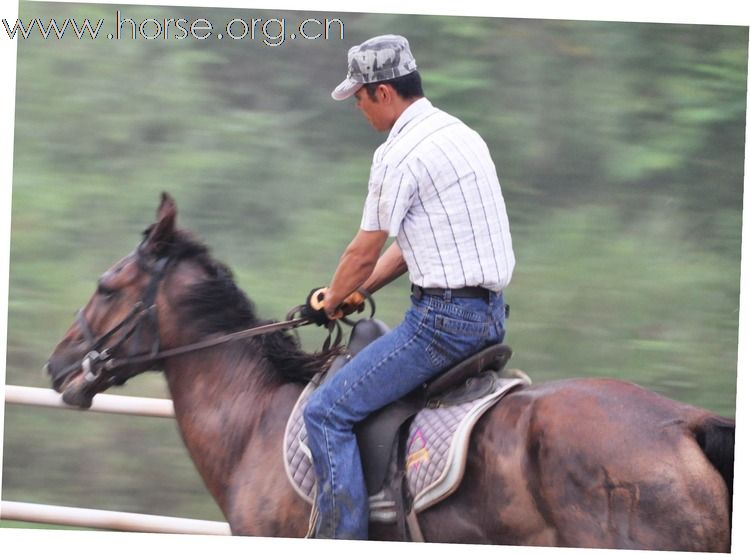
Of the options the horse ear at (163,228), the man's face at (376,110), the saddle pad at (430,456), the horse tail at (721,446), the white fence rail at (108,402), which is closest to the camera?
the horse tail at (721,446)

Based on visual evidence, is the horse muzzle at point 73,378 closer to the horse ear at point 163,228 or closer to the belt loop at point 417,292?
the horse ear at point 163,228

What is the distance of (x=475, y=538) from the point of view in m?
3.18

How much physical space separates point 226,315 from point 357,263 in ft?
2.42

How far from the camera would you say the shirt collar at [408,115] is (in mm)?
3354

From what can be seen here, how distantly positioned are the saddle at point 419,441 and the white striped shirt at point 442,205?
1.10ft

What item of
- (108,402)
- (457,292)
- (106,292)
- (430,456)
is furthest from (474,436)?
(108,402)

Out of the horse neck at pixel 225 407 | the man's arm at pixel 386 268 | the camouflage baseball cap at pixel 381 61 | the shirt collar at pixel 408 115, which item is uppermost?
the camouflage baseball cap at pixel 381 61

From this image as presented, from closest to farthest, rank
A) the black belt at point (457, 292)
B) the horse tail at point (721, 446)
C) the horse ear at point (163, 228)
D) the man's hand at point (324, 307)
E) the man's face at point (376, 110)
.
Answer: the horse tail at point (721, 446) < the black belt at point (457, 292) < the man's face at point (376, 110) < the man's hand at point (324, 307) < the horse ear at point (163, 228)

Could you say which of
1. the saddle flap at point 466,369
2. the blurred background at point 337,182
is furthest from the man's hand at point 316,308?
the blurred background at point 337,182

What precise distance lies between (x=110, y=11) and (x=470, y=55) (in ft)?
7.35

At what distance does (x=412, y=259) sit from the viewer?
3.34 meters

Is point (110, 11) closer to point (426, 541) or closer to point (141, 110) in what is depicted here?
point (141, 110)

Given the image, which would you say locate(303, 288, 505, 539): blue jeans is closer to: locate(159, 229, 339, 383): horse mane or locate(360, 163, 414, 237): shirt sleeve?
locate(360, 163, 414, 237): shirt sleeve

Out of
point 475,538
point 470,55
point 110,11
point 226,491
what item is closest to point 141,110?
point 110,11
